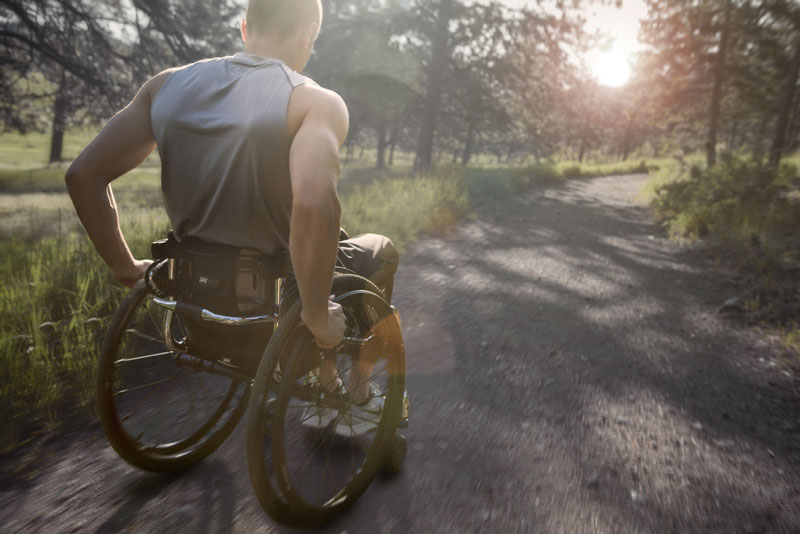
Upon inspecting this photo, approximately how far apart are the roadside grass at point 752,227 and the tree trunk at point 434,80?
768cm

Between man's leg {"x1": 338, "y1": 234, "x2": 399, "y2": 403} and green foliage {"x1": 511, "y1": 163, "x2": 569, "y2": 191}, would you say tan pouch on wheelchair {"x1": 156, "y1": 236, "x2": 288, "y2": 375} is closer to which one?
man's leg {"x1": 338, "y1": 234, "x2": 399, "y2": 403}

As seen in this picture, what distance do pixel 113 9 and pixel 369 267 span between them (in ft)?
29.5

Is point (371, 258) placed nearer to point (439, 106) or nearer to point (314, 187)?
point (314, 187)

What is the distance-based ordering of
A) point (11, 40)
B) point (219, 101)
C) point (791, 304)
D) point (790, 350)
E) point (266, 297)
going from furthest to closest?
point (11, 40) < point (791, 304) < point (790, 350) < point (266, 297) < point (219, 101)

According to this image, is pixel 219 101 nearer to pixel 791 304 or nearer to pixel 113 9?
pixel 791 304

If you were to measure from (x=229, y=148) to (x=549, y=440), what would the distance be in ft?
7.09

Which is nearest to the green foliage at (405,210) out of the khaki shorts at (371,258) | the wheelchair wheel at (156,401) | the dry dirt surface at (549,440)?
the dry dirt surface at (549,440)

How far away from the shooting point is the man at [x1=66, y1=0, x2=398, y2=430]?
1410 millimetres

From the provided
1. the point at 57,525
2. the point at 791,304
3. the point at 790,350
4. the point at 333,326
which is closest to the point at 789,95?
the point at 791,304

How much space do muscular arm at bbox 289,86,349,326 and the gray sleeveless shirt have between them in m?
0.08

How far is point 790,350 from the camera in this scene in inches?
152

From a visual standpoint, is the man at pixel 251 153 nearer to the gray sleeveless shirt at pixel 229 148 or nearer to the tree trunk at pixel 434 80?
the gray sleeveless shirt at pixel 229 148

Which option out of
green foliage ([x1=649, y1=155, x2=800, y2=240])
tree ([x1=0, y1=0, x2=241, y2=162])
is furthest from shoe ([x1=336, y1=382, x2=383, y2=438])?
tree ([x1=0, y1=0, x2=241, y2=162])

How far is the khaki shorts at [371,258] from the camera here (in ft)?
6.96
